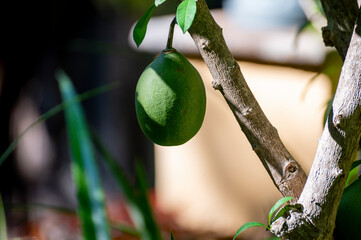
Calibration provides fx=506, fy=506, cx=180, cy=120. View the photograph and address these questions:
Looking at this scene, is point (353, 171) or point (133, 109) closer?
point (353, 171)

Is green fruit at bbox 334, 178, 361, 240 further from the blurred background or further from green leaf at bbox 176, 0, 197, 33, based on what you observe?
the blurred background

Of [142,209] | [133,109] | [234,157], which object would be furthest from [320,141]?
[133,109]

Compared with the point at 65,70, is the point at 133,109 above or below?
below

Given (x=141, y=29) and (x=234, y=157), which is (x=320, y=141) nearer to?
(x=141, y=29)

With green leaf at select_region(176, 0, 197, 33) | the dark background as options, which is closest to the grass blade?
green leaf at select_region(176, 0, 197, 33)

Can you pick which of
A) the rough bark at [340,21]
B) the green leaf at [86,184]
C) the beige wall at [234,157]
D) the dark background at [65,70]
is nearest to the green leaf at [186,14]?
the rough bark at [340,21]

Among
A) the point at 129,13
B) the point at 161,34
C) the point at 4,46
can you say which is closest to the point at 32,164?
the point at 4,46

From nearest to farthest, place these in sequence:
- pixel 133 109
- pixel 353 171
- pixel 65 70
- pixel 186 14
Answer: pixel 186 14 < pixel 353 171 < pixel 133 109 < pixel 65 70
